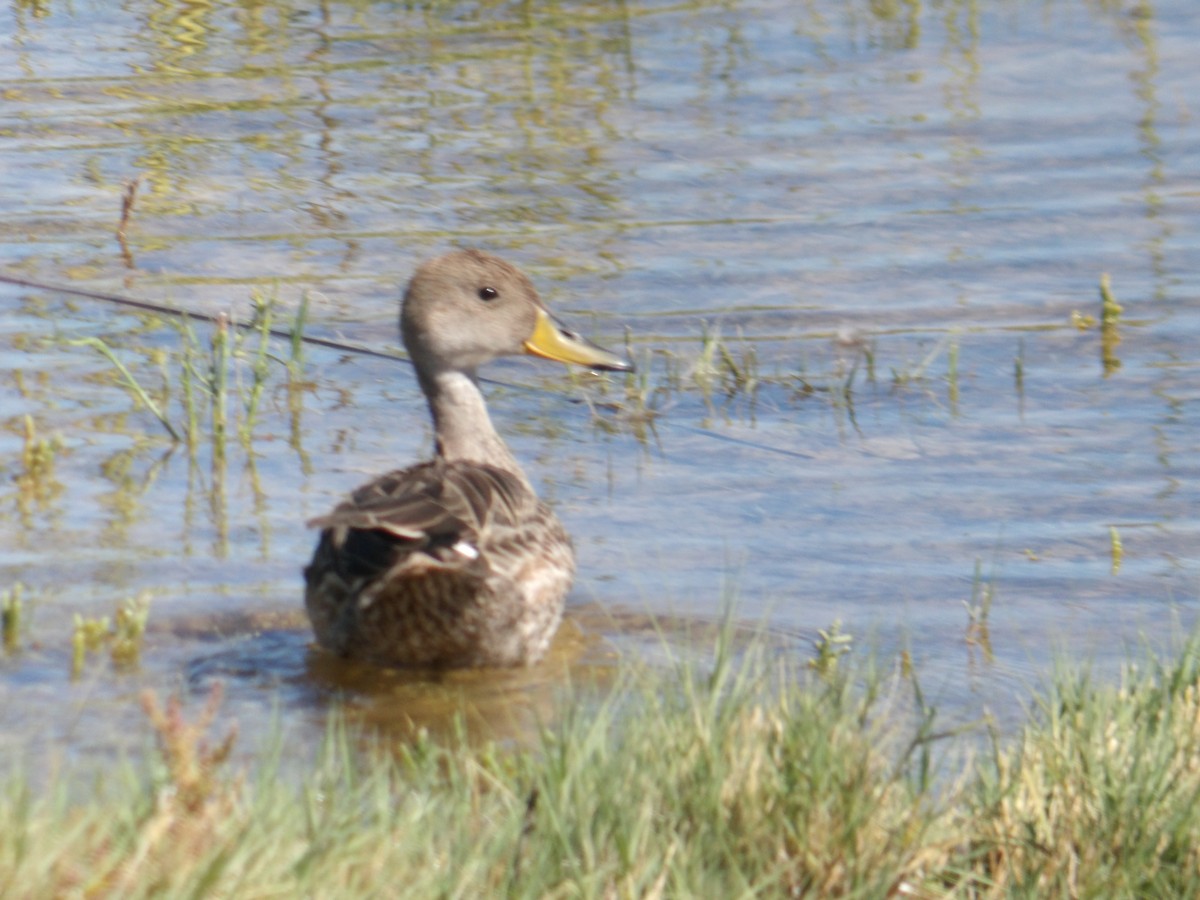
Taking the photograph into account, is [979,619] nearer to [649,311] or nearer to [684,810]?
[684,810]

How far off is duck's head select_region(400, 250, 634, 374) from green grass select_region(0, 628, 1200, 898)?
87.7 inches

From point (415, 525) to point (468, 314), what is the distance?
155 cm

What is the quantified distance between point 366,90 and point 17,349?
13.1ft

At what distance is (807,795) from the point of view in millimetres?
3504

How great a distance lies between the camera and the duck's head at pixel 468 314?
6074 millimetres

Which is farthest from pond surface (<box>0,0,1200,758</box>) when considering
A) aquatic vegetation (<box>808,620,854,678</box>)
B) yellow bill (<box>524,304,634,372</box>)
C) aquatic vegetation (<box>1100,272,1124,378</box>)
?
yellow bill (<box>524,304,634,372</box>)

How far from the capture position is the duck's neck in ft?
19.4

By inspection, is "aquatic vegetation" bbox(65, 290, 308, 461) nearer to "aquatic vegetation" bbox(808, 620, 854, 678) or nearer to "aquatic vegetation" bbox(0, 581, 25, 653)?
"aquatic vegetation" bbox(0, 581, 25, 653)

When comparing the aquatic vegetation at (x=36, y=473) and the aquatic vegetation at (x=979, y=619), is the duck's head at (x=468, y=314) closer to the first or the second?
the aquatic vegetation at (x=36, y=473)

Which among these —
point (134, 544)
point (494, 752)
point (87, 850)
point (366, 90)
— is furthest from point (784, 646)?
point (366, 90)

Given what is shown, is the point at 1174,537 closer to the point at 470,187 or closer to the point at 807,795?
the point at 807,795

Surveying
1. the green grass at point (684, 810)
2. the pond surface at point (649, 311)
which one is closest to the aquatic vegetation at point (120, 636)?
the pond surface at point (649, 311)

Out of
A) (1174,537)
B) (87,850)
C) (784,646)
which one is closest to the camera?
(87,850)

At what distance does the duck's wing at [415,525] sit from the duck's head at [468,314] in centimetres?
108
